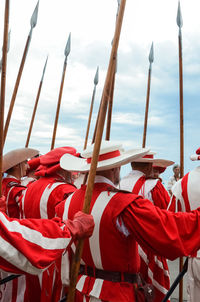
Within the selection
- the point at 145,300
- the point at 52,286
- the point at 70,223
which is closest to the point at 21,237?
the point at 70,223

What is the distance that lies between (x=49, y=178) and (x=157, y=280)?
1.43 meters

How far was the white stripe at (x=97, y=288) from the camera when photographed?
1843 millimetres

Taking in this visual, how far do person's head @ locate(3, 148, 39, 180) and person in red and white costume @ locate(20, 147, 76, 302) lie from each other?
38cm

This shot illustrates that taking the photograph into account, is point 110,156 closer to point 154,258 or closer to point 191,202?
point 191,202

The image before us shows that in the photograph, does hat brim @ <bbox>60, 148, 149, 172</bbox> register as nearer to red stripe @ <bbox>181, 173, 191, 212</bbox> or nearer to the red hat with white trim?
red stripe @ <bbox>181, 173, 191, 212</bbox>

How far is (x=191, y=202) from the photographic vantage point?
2465 mm

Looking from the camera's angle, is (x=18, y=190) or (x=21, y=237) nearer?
(x=21, y=237)

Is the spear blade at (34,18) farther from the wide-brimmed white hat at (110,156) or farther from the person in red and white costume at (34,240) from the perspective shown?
the person in red and white costume at (34,240)

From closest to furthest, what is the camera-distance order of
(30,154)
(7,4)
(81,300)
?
1. (81,300)
2. (7,4)
3. (30,154)

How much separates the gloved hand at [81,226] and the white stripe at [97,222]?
0.20m

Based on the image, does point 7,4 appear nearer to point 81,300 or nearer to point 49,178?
point 49,178

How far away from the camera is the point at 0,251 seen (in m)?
1.38

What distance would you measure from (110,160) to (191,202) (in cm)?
91

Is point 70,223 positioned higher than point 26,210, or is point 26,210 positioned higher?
point 70,223
